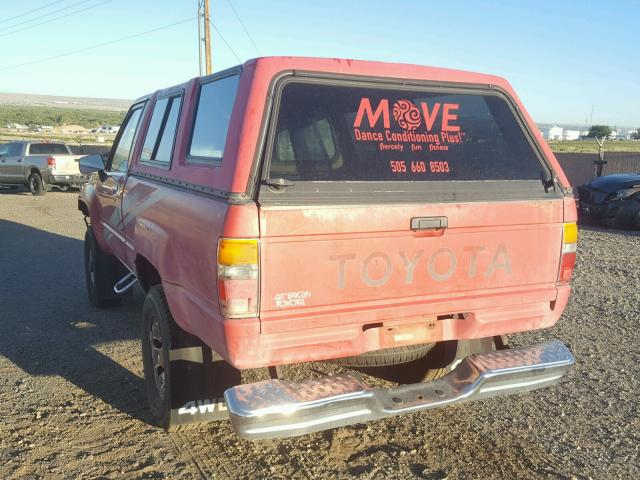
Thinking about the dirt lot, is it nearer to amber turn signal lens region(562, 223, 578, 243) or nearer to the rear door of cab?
the rear door of cab

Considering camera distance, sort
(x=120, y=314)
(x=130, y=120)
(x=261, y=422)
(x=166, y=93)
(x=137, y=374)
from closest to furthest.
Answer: (x=261, y=422) → (x=166, y=93) → (x=137, y=374) → (x=130, y=120) → (x=120, y=314)

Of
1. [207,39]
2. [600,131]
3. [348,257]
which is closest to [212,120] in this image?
[348,257]

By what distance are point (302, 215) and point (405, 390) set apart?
3.50 ft

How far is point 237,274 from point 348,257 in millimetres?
539

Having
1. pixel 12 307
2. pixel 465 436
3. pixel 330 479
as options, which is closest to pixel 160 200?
pixel 330 479

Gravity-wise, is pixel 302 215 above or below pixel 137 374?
above

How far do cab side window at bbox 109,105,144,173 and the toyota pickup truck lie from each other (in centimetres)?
130

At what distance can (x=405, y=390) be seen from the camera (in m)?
3.08

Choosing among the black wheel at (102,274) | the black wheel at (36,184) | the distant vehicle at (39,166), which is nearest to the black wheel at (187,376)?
the black wheel at (102,274)

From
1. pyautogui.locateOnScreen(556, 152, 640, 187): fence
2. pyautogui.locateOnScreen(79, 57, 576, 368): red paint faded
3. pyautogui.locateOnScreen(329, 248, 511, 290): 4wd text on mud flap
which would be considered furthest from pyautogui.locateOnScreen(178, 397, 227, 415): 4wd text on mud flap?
pyautogui.locateOnScreen(556, 152, 640, 187): fence

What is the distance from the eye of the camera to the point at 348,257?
9.37 feet

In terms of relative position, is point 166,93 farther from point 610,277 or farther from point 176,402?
point 610,277

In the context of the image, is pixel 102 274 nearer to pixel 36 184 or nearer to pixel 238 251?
pixel 238 251

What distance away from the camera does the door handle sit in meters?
2.97
